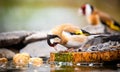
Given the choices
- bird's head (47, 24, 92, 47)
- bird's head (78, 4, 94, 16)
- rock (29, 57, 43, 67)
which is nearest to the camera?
rock (29, 57, 43, 67)

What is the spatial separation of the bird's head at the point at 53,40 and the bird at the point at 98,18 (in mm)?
601

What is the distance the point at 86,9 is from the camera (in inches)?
155

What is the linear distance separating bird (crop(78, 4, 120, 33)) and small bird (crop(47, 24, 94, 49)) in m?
0.35

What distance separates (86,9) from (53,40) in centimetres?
69

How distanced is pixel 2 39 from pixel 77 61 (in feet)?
3.08

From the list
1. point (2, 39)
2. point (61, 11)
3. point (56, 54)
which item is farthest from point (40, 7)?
point (56, 54)

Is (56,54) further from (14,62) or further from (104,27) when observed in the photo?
(104,27)

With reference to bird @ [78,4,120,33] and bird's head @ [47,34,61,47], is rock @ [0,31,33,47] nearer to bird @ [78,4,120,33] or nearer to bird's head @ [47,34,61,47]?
bird's head @ [47,34,61,47]

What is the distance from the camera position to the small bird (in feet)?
11.2

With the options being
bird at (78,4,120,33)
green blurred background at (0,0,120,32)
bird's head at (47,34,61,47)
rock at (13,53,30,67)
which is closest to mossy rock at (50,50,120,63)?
bird's head at (47,34,61,47)

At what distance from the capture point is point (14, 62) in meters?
3.41

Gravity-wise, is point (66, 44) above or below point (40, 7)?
below

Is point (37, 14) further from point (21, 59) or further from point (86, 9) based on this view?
point (21, 59)

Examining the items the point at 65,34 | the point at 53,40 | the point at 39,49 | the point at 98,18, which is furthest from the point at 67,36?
the point at 98,18
